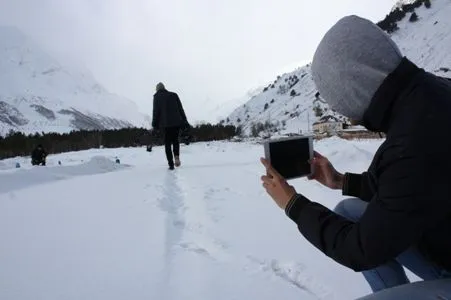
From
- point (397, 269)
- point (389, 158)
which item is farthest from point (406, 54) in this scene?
point (389, 158)

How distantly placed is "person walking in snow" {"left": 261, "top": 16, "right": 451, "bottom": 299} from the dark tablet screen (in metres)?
0.18

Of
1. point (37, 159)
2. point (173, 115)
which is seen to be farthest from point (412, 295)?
point (37, 159)

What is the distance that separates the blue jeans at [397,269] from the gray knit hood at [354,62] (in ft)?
1.59

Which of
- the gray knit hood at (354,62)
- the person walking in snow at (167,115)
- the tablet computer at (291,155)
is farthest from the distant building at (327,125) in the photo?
the gray knit hood at (354,62)

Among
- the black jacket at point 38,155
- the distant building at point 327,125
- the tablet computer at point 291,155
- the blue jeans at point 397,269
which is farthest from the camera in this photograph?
the distant building at point 327,125

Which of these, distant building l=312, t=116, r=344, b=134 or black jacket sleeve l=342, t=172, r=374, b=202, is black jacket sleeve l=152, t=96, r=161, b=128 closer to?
black jacket sleeve l=342, t=172, r=374, b=202

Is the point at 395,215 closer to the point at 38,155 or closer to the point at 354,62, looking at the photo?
the point at 354,62

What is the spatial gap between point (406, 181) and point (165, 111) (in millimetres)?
6454

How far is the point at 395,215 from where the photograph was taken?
104cm

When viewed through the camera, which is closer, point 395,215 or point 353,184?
point 395,215

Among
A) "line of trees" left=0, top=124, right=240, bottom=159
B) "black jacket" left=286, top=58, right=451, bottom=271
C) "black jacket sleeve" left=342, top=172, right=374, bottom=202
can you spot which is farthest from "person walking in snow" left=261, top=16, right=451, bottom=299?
"line of trees" left=0, top=124, right=240, bottom=159

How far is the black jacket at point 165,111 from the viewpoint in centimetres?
724

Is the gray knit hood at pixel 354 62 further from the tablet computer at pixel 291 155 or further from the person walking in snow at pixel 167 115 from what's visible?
the person walking in snow at pixel 167 115

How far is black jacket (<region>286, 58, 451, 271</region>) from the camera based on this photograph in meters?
1.00
